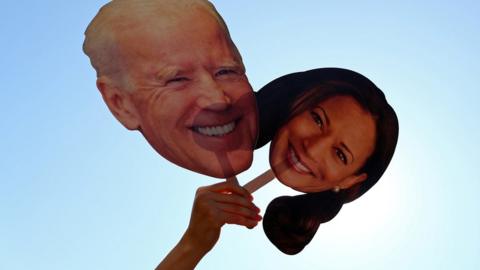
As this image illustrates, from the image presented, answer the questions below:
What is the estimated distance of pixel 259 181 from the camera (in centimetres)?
511

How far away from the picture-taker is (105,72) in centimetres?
473

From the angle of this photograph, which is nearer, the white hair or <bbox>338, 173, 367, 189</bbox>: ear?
the white hair

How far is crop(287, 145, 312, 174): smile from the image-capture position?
5.08m

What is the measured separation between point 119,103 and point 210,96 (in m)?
0.70

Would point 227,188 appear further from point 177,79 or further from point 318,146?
point 177,79

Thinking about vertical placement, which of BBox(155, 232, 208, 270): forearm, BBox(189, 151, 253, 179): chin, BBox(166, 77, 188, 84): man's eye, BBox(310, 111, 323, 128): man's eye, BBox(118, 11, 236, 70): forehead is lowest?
BBox(155, 232, 208, 270): forearm

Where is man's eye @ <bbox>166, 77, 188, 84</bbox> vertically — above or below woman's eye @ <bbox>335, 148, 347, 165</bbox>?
above

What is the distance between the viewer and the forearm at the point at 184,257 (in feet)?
16.2

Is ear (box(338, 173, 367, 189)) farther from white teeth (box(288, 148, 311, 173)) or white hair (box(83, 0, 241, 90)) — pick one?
white hair (box(83, 0, 241, 90))

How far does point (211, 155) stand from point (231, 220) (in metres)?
0.54

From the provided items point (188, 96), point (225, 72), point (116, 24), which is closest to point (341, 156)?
point (225, 72)

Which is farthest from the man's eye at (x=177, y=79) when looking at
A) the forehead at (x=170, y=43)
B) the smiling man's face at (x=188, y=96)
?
the forehead at (x=170, y=43)

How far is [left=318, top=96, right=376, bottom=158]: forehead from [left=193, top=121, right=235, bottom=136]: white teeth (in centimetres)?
77

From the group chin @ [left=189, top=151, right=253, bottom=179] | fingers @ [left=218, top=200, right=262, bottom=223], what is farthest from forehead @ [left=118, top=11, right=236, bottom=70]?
fingers @ [left=218, top=200, right=262, bottom=223]
